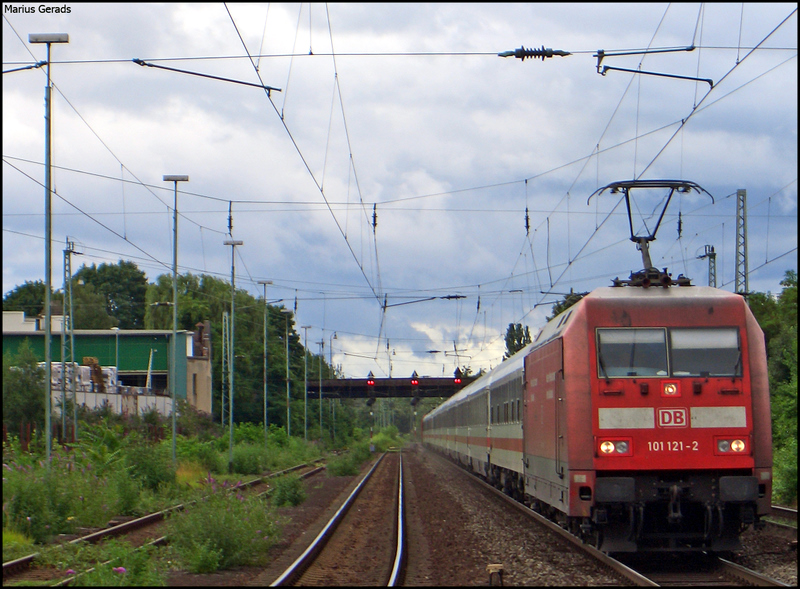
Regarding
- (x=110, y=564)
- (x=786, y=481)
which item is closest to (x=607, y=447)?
(x=110, y=564)

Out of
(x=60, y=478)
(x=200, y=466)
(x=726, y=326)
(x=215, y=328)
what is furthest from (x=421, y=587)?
(x=215, y=328)

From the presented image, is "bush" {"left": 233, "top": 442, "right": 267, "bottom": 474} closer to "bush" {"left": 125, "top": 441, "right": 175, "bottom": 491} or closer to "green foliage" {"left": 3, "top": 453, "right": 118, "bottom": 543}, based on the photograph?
"bush" {"left": 125, "top": 441, "right": 175, "bottom": 491}

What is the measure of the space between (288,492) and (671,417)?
15229 millimetres

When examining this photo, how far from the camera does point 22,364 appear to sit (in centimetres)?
4044

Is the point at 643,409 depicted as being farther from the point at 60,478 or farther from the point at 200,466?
the point at 200,466

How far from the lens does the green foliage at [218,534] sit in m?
13.3

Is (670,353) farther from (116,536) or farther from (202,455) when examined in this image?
(202,455)

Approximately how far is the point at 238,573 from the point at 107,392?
38442 millimetres

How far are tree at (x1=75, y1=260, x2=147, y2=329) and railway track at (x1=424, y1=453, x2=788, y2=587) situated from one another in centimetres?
8460

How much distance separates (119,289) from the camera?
93750 millimetres

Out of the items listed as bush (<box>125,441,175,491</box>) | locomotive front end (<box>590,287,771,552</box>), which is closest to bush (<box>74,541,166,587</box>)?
locomotive front end (<box>590,287,771,552</box>)

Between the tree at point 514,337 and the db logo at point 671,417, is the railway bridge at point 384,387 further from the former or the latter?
the db logo at point 671,417

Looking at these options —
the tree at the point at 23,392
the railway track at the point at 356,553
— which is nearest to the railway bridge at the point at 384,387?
the tree at the point at 23,392

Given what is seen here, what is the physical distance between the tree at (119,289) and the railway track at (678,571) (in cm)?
8460
